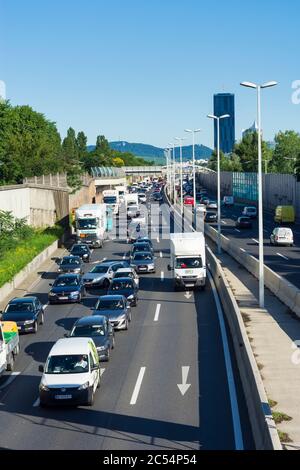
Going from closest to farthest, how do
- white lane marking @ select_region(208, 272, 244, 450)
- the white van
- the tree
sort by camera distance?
1. white lane marking @ select_region(208, 272, 244, 450)
2. the white van
3. the tree

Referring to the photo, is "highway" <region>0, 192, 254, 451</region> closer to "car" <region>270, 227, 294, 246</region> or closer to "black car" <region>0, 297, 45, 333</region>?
"black car" <region>0, 297, 45, 333</region>

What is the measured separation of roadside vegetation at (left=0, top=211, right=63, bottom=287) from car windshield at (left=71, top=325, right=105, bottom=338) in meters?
15.7

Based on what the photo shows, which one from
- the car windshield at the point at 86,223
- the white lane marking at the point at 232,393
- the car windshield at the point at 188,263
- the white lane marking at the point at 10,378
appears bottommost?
the white lane marking at the point at 10,378

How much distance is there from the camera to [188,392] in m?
22.3

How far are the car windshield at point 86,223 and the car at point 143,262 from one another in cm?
1341

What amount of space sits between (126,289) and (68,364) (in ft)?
54.5

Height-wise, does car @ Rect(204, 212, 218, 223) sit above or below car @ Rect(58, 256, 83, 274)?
above

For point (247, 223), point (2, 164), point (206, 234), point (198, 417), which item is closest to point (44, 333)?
point (198, 417)

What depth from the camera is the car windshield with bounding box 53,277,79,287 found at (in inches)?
1619

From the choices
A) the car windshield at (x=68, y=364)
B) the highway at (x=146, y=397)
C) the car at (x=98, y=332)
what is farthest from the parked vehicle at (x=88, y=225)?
the car windshield at (x=68, y=364)

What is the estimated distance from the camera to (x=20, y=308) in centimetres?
3369

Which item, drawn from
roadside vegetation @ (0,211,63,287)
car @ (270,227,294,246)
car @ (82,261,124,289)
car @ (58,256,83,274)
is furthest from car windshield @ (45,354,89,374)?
car @ (270,227,294,246)

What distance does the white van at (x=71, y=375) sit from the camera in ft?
70.0

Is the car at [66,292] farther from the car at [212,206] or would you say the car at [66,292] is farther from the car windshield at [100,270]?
the car at [212,206]
